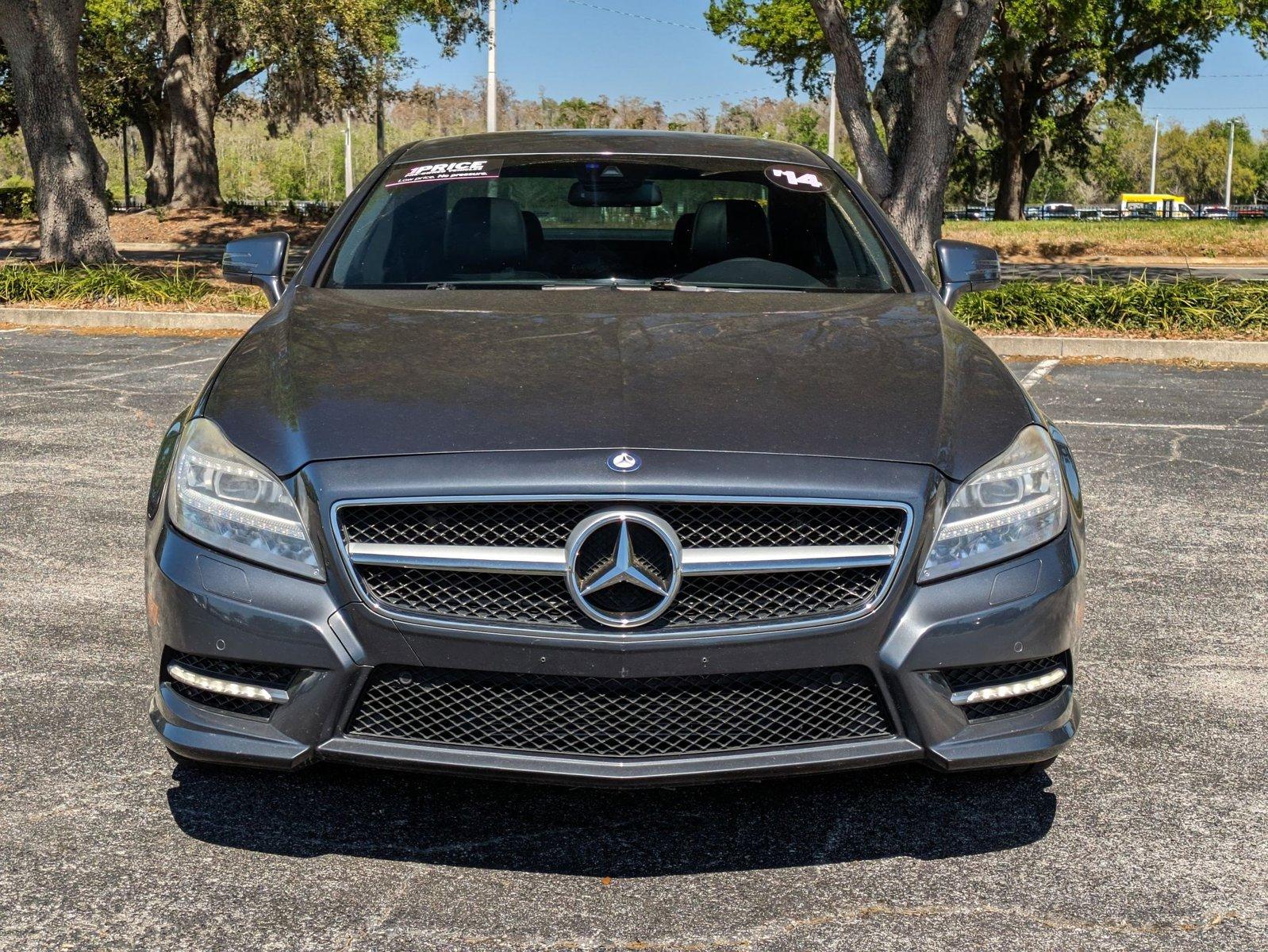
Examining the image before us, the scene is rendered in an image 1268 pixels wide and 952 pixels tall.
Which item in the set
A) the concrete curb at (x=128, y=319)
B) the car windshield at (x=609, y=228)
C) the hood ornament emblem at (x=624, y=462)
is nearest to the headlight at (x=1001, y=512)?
the hood ornament emblem at (x=624, y=462)

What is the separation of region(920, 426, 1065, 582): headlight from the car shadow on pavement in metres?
0.62

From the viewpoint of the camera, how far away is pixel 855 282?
14.1 feet

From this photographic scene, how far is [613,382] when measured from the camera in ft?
10.2

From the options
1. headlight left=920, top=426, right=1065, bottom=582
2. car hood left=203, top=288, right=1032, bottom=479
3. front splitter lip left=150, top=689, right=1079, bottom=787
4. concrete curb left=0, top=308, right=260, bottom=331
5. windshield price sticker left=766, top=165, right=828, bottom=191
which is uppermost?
windshield price sticker left=766, top=165, right=828, bottom=191

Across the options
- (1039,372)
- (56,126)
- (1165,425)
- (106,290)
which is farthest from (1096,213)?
(1165,425)

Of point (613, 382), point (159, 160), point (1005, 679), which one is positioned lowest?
point (1005, 679)

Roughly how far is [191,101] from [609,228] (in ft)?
102

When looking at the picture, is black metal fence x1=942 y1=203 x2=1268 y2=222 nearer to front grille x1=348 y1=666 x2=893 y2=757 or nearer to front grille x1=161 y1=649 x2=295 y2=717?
front grille x1=348 y1=666 x2=893 y2=757

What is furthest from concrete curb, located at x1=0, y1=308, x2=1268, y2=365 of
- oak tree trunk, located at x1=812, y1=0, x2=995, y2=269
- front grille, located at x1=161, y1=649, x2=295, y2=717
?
front grille, located at x1=161, y1=649, x2=295, y2=717

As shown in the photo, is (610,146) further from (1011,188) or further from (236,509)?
(1011,188)

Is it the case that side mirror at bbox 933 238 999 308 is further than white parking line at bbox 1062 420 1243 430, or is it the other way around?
white parking line at bbox 1062 420 1243 430

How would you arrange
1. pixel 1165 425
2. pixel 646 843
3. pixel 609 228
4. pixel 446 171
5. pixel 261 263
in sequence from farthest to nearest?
1. pixel 1165 425
2. pixel 609 228
3. pixel 446 171
4. pixel 261 263
5. pixel 646 843

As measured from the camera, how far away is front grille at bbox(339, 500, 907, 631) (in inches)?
107

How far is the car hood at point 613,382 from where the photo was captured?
2.88 metres
